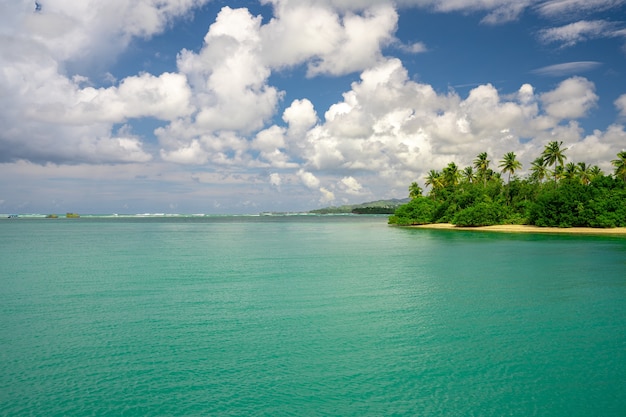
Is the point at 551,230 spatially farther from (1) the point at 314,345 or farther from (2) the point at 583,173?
(1) the point at 314,345

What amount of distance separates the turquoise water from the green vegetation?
2483 inches

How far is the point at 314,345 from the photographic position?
17938 mm

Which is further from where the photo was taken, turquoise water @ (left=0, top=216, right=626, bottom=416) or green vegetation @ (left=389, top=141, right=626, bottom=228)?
green vegetation @ (left=389, top=141, right=626, bottom=228)

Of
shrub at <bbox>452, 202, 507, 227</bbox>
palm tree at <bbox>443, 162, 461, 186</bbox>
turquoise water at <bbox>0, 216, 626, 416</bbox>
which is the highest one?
palm tree at <bbox>443, 162, 461, 186</bbox>

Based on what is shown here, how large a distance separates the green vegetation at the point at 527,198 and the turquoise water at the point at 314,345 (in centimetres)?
6306

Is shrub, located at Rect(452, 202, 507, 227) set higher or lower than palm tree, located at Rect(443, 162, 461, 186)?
lower

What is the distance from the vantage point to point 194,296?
28.1 metres

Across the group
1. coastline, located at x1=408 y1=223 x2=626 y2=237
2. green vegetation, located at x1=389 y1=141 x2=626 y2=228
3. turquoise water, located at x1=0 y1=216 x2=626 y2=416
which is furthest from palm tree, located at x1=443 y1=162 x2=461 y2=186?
turquoise water, located at x1=0 y1=216 x2=626 y2=416

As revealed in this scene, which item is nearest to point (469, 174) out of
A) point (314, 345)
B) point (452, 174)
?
point (452, 174)

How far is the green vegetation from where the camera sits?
89.8 metres

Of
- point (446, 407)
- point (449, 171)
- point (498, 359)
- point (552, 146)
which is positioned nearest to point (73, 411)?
point (446, 407)

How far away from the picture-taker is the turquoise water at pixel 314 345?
13.0 meters

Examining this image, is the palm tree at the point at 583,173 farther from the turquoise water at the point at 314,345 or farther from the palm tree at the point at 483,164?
the turquoise water at the point at 314,345

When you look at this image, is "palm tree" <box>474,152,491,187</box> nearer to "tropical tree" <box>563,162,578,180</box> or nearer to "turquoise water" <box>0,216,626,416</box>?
"tropical tree" <box>563,162,578,180</box>
